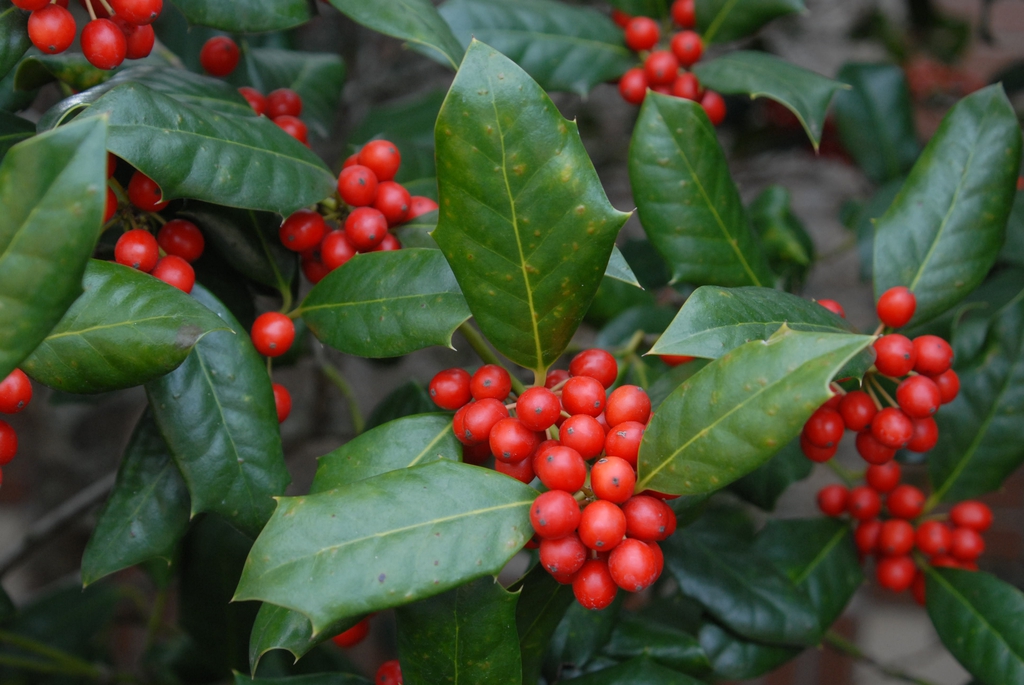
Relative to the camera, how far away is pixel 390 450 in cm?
68

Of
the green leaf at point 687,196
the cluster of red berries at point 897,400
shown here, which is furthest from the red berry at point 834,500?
the green leaf at point 687,196

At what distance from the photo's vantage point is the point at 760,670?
971 millimetres

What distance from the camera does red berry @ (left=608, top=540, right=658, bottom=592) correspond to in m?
0.55

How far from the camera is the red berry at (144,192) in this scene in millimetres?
672

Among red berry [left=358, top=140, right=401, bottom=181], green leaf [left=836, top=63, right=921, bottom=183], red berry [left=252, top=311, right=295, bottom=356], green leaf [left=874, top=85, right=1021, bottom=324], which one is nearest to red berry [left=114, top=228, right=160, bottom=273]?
red berry [left=252, top=311, right=295, bottom=356]

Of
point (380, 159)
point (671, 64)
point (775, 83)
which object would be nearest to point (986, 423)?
point (775, 83)

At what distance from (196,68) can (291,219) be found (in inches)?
21.3

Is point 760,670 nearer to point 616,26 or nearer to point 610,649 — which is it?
point 610,649

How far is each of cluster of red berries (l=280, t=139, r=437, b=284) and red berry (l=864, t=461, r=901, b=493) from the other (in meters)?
0.67

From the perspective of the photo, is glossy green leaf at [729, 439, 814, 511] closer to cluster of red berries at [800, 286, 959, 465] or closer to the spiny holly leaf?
cluster of red berries at [800, 286, 959, 465]

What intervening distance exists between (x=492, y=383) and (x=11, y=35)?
19.8 inches

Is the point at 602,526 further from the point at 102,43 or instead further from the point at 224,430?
the point at 102,43

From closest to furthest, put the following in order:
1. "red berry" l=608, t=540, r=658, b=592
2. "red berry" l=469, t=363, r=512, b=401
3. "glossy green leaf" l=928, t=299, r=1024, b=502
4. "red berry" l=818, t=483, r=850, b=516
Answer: "red berry" l=608, t=540, r=658, b=592 → "red berry" l=469, t=363, r=512, b=401 → "glossy green leaf" l=928, t=299, r=1024, b=502 → "red berry" l=818, t=483, r=850, b=516

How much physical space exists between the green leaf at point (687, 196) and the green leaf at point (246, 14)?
369 mm
